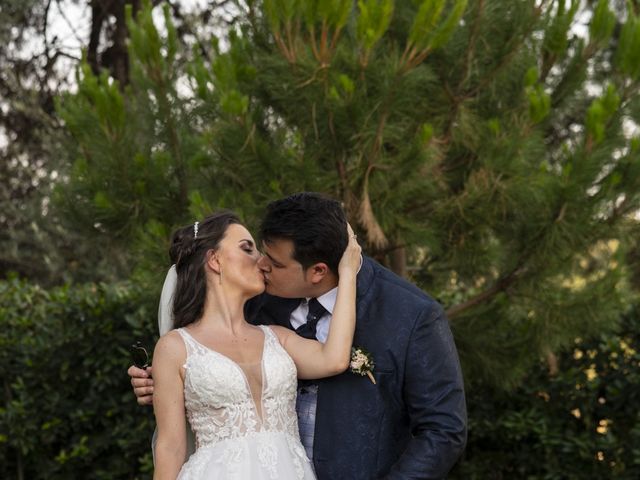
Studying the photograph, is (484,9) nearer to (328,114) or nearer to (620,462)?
(328,114)

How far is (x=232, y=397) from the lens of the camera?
264 cm

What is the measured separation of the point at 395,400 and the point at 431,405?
0.14 meters

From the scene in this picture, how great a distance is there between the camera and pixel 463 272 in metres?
4.86

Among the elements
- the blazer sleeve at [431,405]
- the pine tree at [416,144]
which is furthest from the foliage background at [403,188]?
the blazer sleeve at [431,405]

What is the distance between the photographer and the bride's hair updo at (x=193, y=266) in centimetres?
278

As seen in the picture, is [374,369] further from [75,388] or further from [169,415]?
[75,388]

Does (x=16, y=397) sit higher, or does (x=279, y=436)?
(x=279, y=436)

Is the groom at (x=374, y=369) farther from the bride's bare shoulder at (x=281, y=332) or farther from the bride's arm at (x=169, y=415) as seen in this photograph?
the bride's arm at (x=169, y=415)

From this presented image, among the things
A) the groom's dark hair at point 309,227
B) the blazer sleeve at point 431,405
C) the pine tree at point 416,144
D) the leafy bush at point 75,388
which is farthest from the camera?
the leafy bush at point 75,388

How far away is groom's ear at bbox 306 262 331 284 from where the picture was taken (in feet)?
8.80

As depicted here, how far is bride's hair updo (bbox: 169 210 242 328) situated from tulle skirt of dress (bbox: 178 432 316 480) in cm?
39

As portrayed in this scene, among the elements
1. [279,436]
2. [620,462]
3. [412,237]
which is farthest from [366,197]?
[620,462]

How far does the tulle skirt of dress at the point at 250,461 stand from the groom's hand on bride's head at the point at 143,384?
0.78ft

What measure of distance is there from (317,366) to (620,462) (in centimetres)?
299
